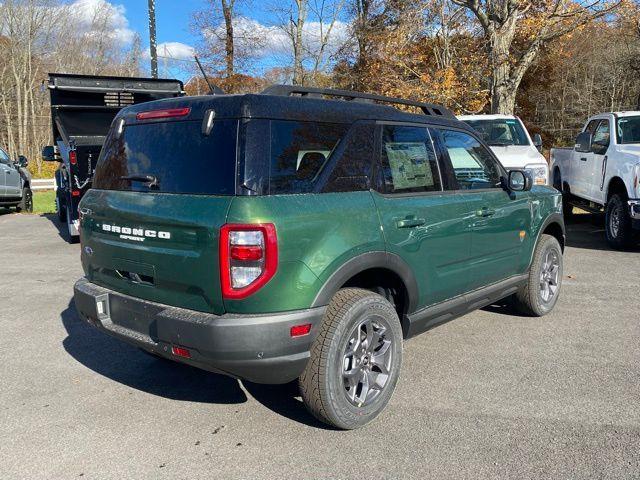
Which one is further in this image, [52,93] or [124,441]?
[52,93]

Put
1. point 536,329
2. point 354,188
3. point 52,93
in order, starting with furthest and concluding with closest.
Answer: point 52,93 → point 536,329 → point 354,188

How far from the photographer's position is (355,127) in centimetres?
339

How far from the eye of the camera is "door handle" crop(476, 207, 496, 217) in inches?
165

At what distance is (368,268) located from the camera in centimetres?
322

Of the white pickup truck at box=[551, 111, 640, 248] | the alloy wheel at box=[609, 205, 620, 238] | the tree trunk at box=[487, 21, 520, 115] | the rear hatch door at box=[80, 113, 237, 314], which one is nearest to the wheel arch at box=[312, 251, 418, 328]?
the rear hatch door at box=[80, 113, 237, 314]

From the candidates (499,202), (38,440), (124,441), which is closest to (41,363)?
(38,440)

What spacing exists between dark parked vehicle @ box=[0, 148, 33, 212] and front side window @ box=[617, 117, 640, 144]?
45.3 ft

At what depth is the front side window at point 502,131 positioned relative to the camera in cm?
1028

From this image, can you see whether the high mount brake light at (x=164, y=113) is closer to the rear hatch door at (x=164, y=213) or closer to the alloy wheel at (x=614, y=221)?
the rear hatch door at (x=164, y=213)

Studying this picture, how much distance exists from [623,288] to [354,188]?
470 centimetres

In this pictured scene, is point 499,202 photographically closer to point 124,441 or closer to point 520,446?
point 520,446

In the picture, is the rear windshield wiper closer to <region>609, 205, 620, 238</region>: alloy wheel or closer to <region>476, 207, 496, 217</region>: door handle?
<region>476, 207, 496, 217</region>: door handle

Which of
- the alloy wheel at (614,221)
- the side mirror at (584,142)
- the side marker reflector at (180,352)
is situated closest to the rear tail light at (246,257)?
the side marker reflector at (180,352)

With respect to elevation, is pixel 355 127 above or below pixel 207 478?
above
